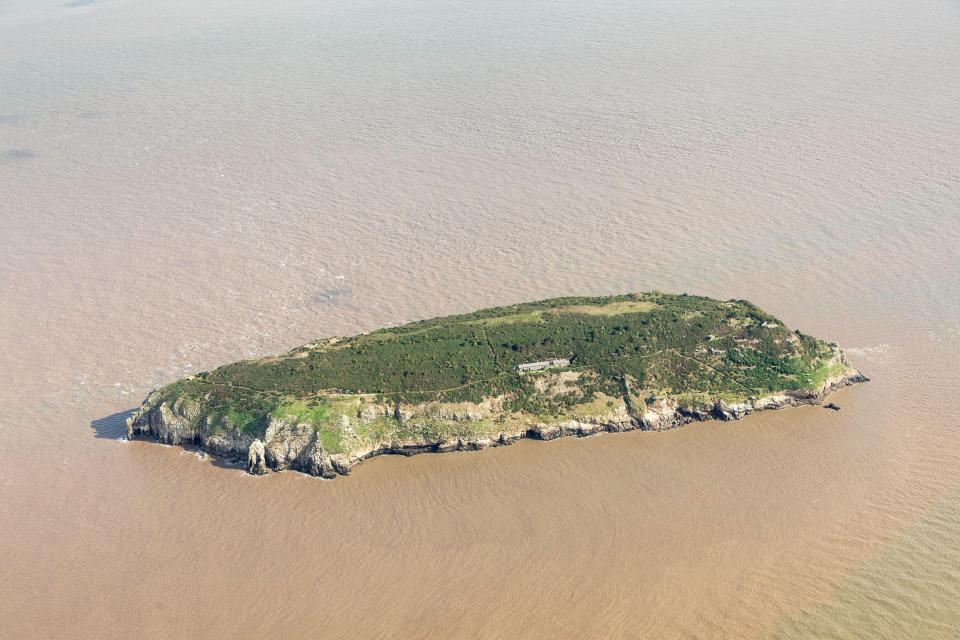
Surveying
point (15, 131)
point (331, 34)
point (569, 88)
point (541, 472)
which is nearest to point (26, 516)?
point (541, 472)

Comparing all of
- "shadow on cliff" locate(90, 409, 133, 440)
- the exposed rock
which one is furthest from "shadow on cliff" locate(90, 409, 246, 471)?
the exposed rock

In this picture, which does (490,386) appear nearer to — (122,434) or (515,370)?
(515,370)

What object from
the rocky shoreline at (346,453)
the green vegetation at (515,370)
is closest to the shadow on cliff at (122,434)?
the rocky shoreline at (346,453)

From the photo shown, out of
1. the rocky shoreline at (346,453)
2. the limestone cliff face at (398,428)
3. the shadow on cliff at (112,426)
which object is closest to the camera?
the rocky shoreline at (346,453)

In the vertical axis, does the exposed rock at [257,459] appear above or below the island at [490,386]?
below

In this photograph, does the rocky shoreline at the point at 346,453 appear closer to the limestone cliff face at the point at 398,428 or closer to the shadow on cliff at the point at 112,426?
the limestone cliff face at the point at 398,428

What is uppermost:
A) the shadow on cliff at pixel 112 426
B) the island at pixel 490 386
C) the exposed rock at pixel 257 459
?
the island at pixel 490 386

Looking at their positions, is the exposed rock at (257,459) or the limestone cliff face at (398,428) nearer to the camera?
the exposed rock at (257,459)
